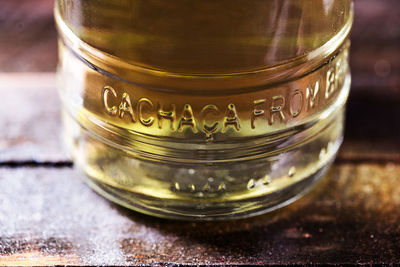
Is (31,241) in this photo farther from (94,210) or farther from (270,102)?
(270,102)

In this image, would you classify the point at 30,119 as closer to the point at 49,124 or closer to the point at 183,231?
the point at 49,124

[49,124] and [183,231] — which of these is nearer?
[183,231]

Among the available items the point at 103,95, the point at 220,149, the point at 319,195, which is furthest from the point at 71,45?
the point at 319,195

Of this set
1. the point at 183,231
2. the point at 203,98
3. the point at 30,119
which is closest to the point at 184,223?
the point at 183,231

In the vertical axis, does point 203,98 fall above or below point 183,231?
above

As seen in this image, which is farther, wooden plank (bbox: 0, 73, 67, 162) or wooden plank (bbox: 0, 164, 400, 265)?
wooden plank (bbox: 0, 73, 67, 162)

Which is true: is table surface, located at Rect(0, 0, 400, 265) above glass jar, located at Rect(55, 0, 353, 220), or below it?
below

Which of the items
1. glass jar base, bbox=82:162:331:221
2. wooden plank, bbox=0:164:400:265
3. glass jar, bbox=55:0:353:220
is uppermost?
glass jar, bbox=55:0:353:220
